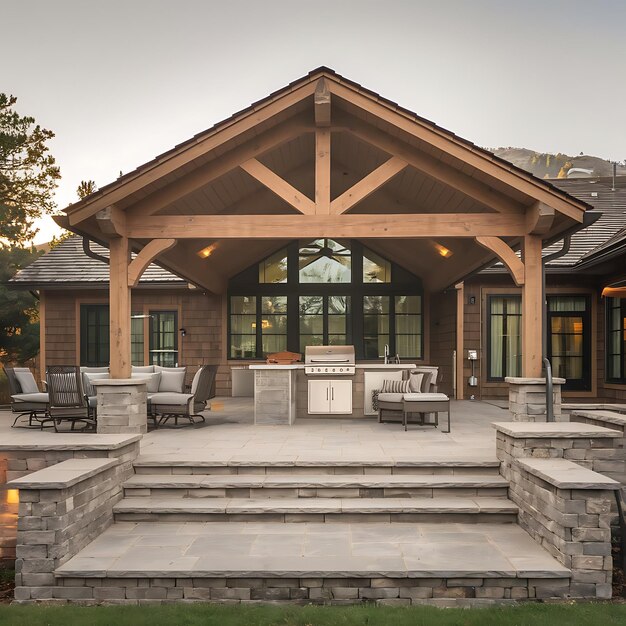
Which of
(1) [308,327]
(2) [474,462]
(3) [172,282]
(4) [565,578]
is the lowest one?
(4) [565,578]

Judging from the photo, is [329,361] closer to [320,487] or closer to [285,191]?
[285,191]

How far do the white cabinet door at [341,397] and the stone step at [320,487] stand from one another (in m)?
3.95

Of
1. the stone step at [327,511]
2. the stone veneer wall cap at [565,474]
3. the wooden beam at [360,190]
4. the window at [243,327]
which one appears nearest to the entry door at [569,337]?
the window at [243,327]

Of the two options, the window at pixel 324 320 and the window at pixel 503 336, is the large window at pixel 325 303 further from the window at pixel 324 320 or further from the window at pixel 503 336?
the window at pixel 503 336

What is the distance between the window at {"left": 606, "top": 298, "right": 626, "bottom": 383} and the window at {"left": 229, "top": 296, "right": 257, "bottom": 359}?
7.39 m

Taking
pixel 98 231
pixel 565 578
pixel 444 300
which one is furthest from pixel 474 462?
pixel 444 300

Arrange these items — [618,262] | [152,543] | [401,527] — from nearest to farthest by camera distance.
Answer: [152,543], [401,527], [618,262]

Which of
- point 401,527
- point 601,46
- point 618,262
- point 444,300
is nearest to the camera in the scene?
point 401,527

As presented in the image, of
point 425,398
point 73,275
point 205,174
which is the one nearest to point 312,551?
point 425,398

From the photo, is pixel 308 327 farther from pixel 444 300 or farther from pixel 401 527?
pixel 401 527

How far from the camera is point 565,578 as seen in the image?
13.4 feet

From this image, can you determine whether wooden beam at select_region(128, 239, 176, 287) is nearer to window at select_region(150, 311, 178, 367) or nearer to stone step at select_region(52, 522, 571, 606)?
stone step at select_region(52, 522, 571, 606)

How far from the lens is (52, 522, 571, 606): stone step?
4.06 metres

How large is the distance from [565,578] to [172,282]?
10.6 meters
